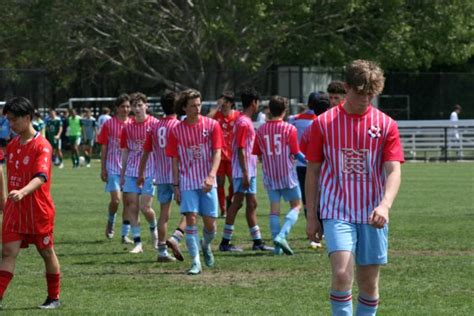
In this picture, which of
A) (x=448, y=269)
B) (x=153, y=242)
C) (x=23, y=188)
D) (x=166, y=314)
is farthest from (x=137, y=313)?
(x=153, y=242)

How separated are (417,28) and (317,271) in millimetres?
39439

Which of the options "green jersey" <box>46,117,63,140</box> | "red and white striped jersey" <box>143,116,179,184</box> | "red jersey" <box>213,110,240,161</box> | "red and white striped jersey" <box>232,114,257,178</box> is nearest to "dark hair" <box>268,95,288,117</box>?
"red and white striped jersey" <box>232,114,257,178</box>

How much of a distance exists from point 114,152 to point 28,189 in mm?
6915

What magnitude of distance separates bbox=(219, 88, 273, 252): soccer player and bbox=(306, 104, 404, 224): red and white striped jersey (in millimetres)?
7142

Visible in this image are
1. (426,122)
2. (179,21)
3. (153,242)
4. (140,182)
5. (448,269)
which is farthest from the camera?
(179,21)

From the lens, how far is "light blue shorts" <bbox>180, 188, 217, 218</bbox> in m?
13.3

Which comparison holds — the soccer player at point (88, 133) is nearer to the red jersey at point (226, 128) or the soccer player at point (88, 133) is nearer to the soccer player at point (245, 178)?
the red jersey at point (226, 128)

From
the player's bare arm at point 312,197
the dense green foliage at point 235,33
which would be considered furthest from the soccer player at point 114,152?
the dense green foliage at point 235,33

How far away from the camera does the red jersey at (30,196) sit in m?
10.7

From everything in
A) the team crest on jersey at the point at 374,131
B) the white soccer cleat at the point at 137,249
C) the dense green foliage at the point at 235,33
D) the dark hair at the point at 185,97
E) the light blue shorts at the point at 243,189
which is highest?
the dense green foliage at the point at 235,33

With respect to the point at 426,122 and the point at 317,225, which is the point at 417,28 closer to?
the point at 426,122

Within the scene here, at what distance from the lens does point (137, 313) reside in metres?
10.7

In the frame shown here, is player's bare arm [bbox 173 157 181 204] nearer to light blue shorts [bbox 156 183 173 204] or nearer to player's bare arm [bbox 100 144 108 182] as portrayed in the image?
light blue shorts [bbox 156 183 173 204]

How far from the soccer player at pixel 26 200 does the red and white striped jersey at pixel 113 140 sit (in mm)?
6165
